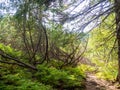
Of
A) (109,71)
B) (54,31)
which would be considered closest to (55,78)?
(54,31)

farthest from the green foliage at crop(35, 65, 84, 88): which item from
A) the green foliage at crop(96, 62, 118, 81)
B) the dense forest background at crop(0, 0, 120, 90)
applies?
the green foliage at crop(96, 62, 118, 81)

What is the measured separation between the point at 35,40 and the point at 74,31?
4.87 metres

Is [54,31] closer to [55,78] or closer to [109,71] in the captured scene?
[55,78]

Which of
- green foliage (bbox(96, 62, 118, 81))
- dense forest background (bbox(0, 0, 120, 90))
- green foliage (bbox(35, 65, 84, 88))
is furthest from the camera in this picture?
green foliage (bbox(96, 62, 118, 81))

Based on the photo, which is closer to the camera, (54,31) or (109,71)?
(54,31)

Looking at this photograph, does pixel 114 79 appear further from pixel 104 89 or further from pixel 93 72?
pixel 93 72

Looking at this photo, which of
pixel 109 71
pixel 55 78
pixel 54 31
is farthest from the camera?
pixel 109 71

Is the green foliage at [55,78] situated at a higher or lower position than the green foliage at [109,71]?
higher

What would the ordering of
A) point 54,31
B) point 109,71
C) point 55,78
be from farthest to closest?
point 109,71 < point 54,31 < point 55,78

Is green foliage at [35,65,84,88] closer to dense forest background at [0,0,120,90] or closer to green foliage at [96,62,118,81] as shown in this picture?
dense forest background at [0,0,120,90]

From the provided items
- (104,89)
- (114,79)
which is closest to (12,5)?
(104,89)

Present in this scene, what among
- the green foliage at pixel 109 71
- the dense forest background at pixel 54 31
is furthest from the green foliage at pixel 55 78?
the green foliage at pixel 109 71

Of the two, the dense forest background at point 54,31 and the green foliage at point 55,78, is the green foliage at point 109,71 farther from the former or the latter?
the green foliage at point 55,78

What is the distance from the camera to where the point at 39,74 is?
1052 centimetres
